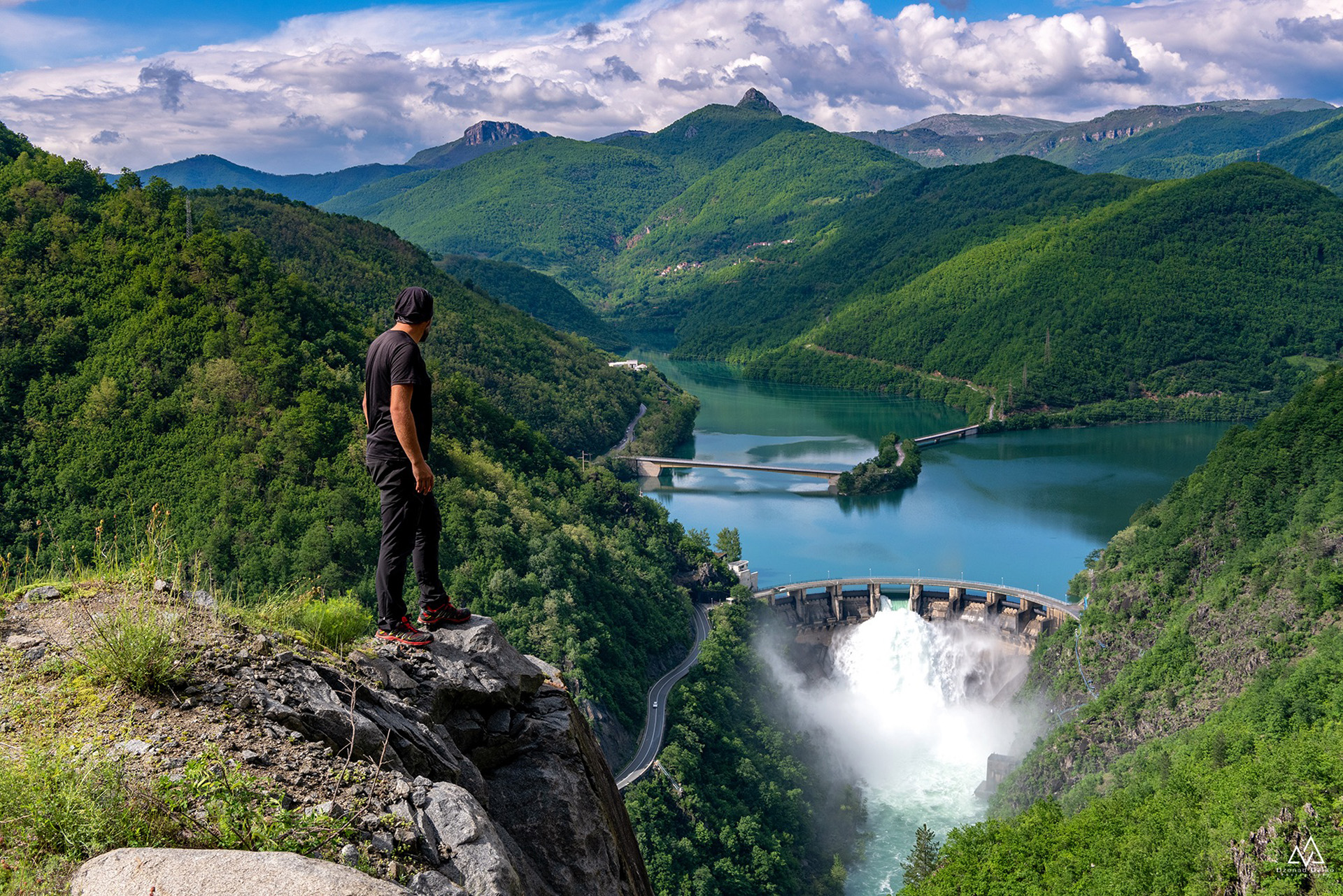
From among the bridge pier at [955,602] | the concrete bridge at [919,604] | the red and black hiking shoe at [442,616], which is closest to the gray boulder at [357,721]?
the red and black hiking shoe at [442,616]

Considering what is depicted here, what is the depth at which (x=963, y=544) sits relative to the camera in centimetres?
6450

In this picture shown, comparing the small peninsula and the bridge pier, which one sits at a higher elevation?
the small peninsula

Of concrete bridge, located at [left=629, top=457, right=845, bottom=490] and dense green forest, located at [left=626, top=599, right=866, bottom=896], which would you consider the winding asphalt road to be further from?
concrete bridge, located at [left=629, top=457, right=845, bottom=490]

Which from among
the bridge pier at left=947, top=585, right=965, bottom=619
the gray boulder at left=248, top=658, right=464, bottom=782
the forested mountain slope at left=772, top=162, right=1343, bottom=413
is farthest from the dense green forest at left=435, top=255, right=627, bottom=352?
the gray boulder at left=248, top=658, right=464, bottom=782

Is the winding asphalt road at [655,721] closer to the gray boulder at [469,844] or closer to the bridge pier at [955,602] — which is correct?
the bridge pier at [955,602]

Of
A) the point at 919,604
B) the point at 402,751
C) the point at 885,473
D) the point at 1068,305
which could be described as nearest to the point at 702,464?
the point at 885,473

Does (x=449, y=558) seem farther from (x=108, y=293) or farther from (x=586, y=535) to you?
(x=108, y=293)

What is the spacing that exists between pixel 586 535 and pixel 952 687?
2204 centimetres

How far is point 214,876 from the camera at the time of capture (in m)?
3.68

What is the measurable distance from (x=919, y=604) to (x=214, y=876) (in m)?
53.5

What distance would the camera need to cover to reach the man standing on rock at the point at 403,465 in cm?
592

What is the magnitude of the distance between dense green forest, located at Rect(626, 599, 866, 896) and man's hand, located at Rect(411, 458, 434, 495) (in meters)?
23.8

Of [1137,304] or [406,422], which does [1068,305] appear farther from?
[406,422]

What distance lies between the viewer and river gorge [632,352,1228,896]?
143ft
